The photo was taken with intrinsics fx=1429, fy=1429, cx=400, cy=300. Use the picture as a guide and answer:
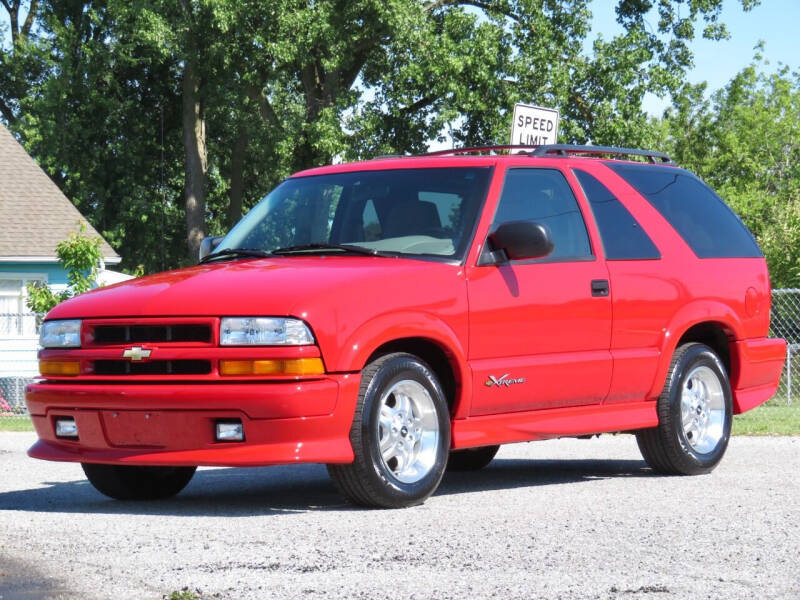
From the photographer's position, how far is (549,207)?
8.77 m

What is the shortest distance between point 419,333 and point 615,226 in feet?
7.05

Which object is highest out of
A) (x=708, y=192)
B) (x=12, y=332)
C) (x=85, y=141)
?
(x=85, y=141)

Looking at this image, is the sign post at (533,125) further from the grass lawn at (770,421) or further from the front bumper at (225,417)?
the front bumper at (225,417)

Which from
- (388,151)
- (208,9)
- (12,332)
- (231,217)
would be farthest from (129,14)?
(231,217)

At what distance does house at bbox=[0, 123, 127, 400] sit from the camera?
28.4 meters

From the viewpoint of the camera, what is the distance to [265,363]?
7.09 m

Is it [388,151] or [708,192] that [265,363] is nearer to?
[708,192]

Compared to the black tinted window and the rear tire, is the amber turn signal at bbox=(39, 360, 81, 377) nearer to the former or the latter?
the rear tire

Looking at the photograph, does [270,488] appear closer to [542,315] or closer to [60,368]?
[60,368]

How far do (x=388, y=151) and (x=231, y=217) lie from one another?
1263cm

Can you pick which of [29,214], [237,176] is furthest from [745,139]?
[29,214]

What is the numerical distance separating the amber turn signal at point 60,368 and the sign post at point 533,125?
605cm

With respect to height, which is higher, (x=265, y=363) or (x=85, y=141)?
(x=85, y=141)

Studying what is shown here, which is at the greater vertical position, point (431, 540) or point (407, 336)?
point (407, 336)
